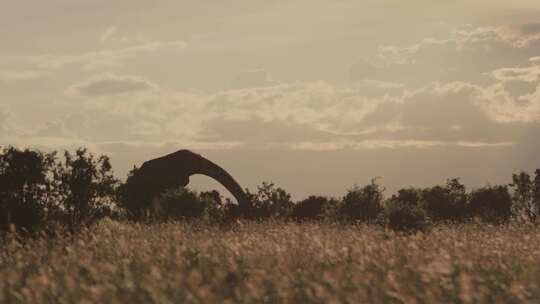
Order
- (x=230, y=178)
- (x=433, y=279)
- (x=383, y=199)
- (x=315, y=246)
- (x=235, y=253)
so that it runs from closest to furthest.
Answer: (x=433, y=279)
(x=235, y=253)
(x=315, y=246)
(x=383, y=199)
(x=230, y=178)

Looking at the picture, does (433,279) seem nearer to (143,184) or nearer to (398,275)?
(398,275)

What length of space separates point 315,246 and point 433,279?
338 centimetres

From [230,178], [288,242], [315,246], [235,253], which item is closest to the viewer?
[235,253]

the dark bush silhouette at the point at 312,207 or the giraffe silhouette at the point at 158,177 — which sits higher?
→ the giraffe silhouette at the point at 158,177

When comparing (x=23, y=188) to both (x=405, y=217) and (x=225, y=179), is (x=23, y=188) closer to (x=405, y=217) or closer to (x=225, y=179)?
(x=405, y=217)

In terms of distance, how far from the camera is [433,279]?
9.91 m

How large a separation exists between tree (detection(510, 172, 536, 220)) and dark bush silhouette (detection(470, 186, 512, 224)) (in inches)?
13.0

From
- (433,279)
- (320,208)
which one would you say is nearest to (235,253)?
(433,279)

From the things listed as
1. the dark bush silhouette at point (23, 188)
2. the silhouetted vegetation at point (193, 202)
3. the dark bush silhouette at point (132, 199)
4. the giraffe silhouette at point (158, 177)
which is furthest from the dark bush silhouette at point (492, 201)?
the dark bush silhouette at point (23, 188)

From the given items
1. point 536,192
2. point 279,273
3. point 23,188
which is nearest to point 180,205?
point 23,188

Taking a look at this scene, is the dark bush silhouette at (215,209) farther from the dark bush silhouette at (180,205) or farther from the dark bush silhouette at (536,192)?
the dark bush silhouette at (536,192)

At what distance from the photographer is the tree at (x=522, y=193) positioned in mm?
31484

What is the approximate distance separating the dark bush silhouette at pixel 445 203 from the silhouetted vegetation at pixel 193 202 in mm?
43

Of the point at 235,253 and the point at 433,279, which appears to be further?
the point at 235,253
